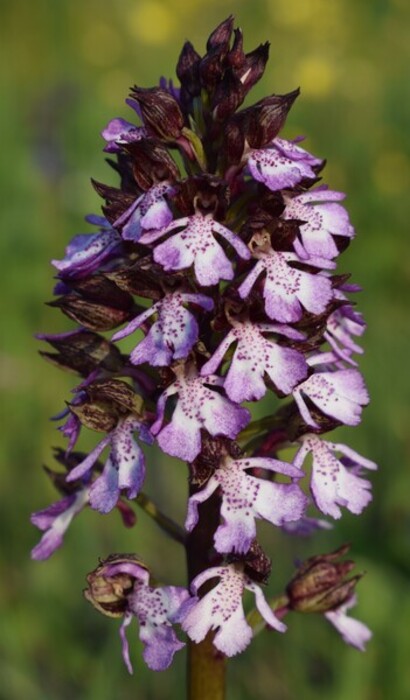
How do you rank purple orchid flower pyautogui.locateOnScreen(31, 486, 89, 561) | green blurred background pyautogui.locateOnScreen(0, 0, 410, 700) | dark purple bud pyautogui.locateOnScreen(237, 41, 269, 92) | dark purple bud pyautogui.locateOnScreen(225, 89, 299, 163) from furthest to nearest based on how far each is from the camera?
1. green blurred background pyautogui.locateOnScreen(0, 0, 410, 700)
2. purple orchid flower pyautogui.locateOnScreen(31, 486, 89, 561)
3. dark purple bud pyautogui.locateOnScreen(237, 41, 269, 92)
4. dark purple bud pyautogui.locateOnScreen(225, 89, 299, 163)

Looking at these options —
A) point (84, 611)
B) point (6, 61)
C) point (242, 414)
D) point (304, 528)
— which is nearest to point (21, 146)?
point (6, 61)

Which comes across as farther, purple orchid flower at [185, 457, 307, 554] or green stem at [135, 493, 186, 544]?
green stem at [135, 493, 186, 544]

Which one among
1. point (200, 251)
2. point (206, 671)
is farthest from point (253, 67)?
point (206, 671)

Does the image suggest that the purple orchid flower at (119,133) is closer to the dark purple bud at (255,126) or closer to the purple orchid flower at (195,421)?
the dark purple bud at (255,126)

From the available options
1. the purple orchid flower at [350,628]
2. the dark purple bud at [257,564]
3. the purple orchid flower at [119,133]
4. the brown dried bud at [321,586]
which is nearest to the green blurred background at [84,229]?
the purple orchid flower at [350,628]

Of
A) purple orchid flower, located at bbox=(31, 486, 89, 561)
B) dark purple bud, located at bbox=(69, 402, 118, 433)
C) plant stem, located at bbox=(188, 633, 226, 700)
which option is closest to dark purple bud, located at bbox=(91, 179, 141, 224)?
dark purple bud, located at bbox=(69, 402, 118, 433)

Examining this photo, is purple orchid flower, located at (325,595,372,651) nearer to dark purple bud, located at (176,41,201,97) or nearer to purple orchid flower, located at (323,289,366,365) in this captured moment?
purple orchid flower, located at (323,289,366,365)

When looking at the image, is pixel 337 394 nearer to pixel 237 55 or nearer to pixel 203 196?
pixel 203 196
